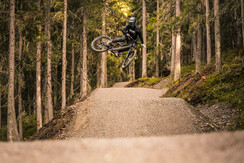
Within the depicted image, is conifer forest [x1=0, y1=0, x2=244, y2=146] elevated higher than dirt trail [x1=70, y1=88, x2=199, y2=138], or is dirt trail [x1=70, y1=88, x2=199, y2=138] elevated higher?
conifer forest [x1=0, y1=0, x2=244, y2=146]

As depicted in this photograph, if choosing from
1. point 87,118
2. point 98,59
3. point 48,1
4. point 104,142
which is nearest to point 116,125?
point 87,118

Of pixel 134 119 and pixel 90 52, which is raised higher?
pixel 90 52

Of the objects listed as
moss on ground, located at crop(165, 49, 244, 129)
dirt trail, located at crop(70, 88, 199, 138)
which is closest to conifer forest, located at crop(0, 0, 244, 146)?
moss on ground, located at crop(165, 49, 244, 129)

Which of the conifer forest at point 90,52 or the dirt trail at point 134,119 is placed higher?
the conifer forest at point 90,52

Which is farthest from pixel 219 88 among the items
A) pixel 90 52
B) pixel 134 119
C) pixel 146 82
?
pixel 90 52

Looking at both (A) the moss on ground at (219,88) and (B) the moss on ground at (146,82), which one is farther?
(B) the moss on ground at (146,82)

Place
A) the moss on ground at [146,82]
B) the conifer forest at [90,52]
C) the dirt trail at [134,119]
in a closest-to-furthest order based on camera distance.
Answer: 1. the dirt trail at [134,119]
2. the conifer forest at [90,52]
3. the moss on ground at [146,82]

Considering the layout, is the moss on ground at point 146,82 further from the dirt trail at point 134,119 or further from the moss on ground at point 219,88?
the dirt trail at point 134,119

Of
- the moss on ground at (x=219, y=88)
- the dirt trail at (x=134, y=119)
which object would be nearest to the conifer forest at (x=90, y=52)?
the moss on ground at (x=219, y=88)

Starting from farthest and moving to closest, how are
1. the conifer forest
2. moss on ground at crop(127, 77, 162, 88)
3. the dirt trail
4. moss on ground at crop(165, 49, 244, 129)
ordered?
moss on ground at crop(127, 77, 162, 88) < the conifer forest < moss on ground at crop(165, 49, 244, 129) < the dirt trail

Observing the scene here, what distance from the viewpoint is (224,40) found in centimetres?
2534

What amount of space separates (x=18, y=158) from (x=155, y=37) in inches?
1026

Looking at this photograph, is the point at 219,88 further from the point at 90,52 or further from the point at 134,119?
the point at 90,52

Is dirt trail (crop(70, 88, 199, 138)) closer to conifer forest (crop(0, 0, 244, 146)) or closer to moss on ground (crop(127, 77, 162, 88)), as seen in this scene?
conifer forest (crop(0, 0, 244, 146))
